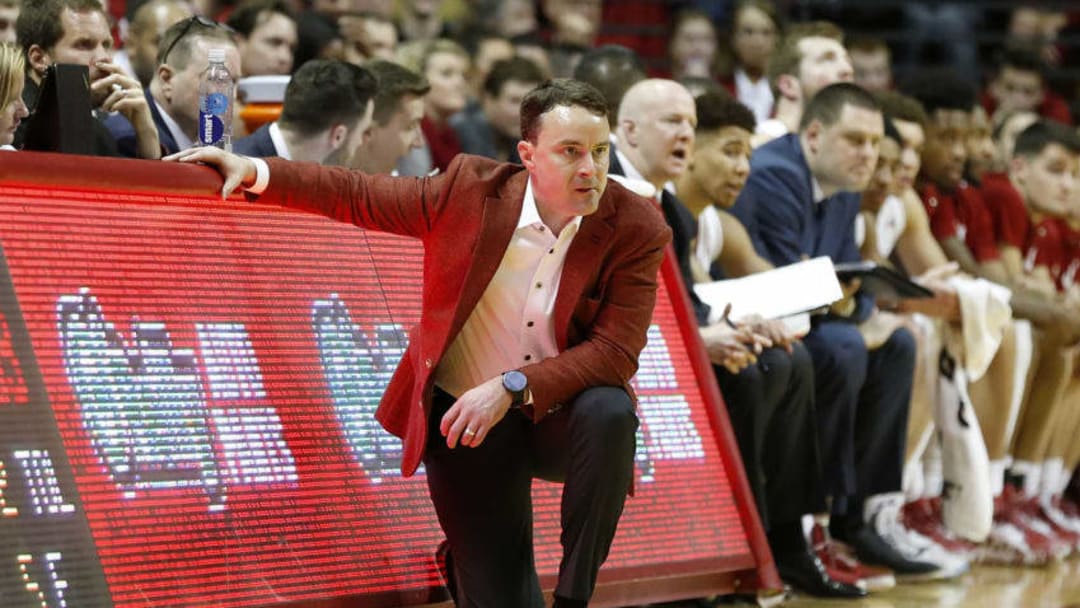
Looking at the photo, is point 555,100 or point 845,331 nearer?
point 555,100

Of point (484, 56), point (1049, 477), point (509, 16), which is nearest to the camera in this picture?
point (1049, 477)

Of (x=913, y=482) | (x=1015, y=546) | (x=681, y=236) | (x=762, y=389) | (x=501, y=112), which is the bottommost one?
(x=1015, y=546)

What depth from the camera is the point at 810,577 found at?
20.4 ft

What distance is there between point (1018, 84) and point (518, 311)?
820 cm

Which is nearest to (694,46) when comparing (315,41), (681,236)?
(315,41)

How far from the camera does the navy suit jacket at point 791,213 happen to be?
6.95m

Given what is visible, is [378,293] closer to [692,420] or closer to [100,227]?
[100,227]

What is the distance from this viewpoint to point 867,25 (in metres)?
12.7

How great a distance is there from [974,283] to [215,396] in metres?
3.97

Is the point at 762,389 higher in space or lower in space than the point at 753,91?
lower

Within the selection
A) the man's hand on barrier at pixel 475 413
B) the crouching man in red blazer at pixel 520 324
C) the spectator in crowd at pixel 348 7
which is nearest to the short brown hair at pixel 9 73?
the crouching man in red blazer at pixel 520 324

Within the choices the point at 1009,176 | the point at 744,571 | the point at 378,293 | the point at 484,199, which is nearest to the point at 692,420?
the point at 744,571

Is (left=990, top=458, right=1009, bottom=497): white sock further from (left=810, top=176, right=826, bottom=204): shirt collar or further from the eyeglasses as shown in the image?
the eyeglasses

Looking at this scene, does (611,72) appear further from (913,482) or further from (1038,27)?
(1038,27)
